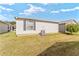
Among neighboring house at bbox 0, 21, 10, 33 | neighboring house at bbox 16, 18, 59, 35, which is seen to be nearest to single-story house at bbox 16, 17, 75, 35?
neighboring house at bbox 16, 18, 59, 35

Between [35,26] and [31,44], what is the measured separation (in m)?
0.18

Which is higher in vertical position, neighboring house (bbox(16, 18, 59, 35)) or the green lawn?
neighboring house (bbox(16, 18, 59, 35))

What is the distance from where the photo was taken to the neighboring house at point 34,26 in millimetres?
2307

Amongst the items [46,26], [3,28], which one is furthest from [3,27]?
[46,26]

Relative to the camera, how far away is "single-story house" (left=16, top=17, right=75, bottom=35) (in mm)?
2305

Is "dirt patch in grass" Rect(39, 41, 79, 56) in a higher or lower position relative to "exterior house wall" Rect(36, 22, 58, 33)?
lower

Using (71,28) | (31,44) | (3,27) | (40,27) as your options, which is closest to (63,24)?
(71,28)

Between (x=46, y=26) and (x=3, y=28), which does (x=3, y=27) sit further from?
(x=46, y=26)

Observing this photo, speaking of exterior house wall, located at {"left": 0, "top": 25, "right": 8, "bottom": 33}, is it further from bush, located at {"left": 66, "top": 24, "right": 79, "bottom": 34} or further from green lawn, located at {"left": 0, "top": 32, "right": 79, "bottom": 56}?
bush, located at {"left": 66, "top": 24, "right": 79, "bottom": 34}

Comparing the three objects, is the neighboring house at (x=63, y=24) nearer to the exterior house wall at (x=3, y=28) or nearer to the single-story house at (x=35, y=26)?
the single-story house at (x=35, y=26)

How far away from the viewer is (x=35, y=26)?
2324 mm

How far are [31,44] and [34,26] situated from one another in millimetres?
180

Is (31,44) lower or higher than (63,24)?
lower

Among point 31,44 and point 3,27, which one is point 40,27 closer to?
point 31,44
